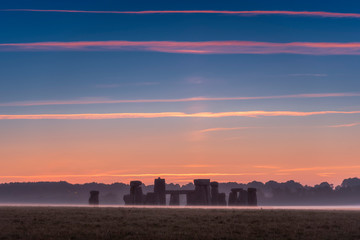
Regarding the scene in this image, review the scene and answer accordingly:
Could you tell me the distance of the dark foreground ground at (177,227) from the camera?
31.0 metres

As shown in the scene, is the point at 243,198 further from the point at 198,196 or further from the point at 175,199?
the point at 175,199

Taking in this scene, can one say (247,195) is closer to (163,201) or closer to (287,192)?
(163,201)

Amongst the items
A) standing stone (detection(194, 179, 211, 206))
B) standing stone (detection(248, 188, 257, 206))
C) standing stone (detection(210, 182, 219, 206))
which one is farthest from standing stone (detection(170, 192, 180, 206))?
standing stone (detection(248, 188, 257, 206))

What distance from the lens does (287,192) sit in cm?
18288

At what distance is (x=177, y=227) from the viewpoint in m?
34.7

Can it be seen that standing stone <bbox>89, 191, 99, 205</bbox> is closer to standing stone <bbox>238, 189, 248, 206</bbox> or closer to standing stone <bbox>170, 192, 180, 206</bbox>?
standing stone <bbox>170, 192, 180, 206</bbox>

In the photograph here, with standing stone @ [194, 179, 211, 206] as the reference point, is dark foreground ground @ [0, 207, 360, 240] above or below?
below

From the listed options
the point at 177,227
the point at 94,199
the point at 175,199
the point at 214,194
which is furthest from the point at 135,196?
the point at 177,227

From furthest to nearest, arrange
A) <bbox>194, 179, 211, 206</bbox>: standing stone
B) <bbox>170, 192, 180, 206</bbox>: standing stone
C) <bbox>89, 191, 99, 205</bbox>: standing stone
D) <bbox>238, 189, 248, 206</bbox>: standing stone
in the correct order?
<bbox>170, 192, 180, 206</bbox>: standing stone, <bbox>238, 189, 248, 206</bbox>: standing stone, <bbox>194, 179, 211, 206</bbox>: standing stone, <bbox>89, 191, 99, 205</bbox>: standing stone

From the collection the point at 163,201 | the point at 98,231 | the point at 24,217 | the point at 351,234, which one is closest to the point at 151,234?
the point at 98,231

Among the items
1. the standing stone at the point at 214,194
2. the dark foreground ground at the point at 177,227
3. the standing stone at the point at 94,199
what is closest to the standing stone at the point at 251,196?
the standing stone at the point at 214,194

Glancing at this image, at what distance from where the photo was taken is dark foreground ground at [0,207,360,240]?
102 feet

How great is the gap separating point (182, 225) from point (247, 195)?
5514 cm

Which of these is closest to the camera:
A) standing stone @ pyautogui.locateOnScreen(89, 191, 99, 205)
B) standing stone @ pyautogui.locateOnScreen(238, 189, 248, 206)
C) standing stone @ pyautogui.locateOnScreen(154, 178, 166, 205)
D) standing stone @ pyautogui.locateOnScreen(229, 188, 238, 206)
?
standing stone @ pyautogui.locateOnScreen(89, 191, 99, 205)
